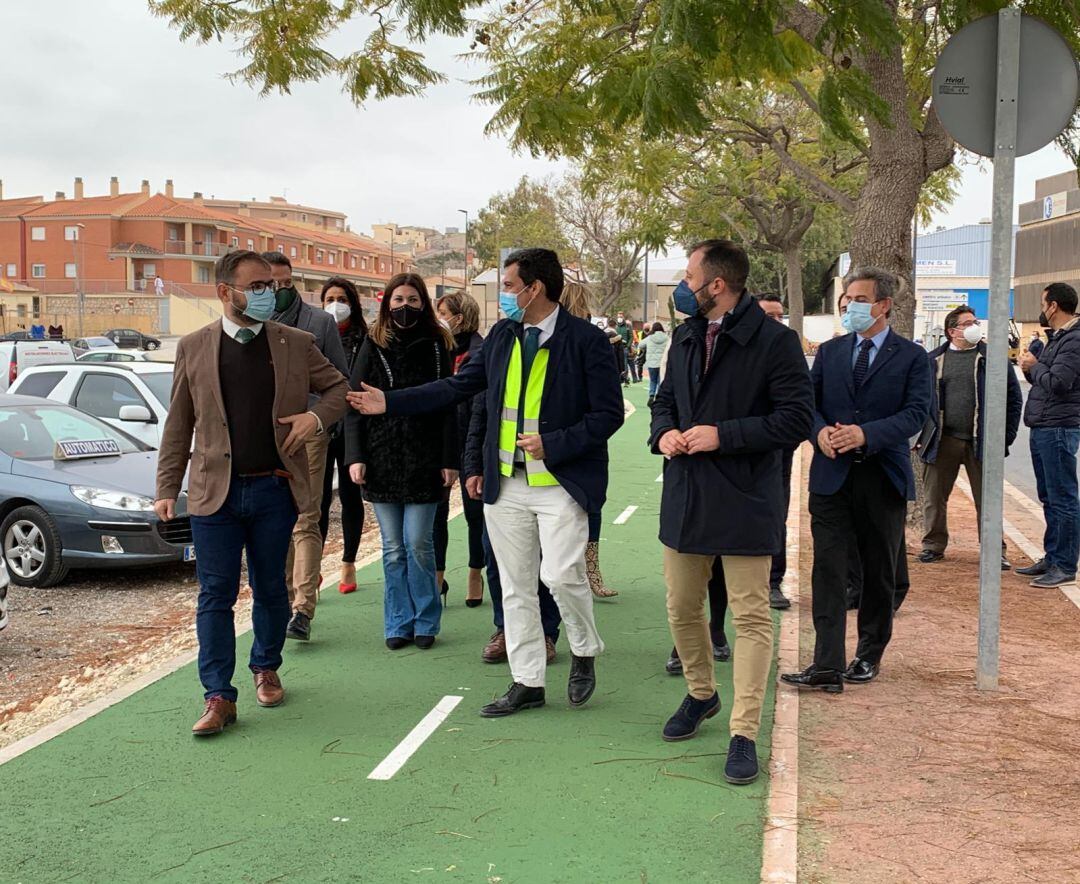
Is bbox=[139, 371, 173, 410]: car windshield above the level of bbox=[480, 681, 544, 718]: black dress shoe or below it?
above

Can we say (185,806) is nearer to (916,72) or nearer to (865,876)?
(865,876)

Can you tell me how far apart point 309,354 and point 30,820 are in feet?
7.71

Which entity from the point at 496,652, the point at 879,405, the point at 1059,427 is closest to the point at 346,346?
the point at 496,652

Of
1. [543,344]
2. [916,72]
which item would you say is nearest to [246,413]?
[543,344]

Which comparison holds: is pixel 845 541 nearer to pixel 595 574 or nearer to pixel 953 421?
pixel 595 574

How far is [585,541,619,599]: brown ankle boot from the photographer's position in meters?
7.86

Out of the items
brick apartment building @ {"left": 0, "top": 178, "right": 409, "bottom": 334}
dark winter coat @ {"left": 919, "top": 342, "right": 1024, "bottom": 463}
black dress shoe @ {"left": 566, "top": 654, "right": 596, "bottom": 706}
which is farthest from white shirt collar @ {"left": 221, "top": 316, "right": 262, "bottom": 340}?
brick apartment building @ {"left": 0, "top": 178, "right": 409, "bottom": 334}

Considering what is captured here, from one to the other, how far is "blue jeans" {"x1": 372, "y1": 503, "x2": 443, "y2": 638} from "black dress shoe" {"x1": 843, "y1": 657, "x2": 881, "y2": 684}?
228cm

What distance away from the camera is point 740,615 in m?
4.84

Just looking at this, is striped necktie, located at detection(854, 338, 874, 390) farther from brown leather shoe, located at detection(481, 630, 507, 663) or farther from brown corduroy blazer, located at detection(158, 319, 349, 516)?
brown corduroy blazer, located at detection(158, 319, 349, 516)

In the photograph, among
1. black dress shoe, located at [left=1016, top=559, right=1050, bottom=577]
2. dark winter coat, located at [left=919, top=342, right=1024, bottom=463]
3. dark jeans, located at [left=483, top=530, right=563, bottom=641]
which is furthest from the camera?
black dress shoe, located at [left=1016, top=559, right=1050, bottom=577]

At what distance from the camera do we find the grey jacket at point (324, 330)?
22.9ft

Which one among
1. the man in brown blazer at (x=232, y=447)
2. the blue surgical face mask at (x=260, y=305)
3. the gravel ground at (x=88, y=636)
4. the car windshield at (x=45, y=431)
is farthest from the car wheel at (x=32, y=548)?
the blue surgical face mask at (x=260, y=305)

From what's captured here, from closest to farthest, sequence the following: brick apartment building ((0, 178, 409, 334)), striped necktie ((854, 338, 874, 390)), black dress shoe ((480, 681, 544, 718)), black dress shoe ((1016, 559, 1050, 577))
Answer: black dress shoe ((480, 681, 544, 718)), striped necktie ((854, 338, 874, 390)), black dress shoe ((1016, 559, 1050, 577)), brick apartment building ((0, 178, 409, 334))
